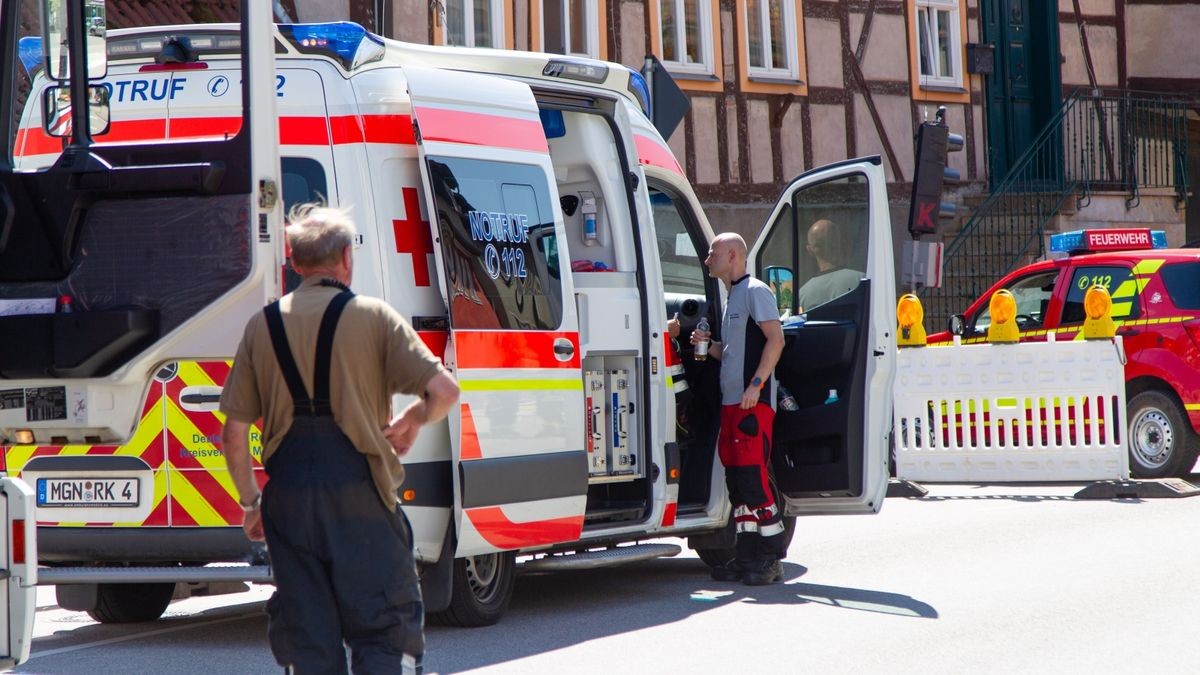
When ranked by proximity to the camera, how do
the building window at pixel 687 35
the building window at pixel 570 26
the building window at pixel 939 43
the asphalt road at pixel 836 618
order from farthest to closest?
the building window at pixel 939 43
the building window at pixel 687 35
the building window at pixel 570 26
the asphalt road at pixel 836 618

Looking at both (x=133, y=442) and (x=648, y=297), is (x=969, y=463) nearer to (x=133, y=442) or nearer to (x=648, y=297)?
(x=648, y=297)

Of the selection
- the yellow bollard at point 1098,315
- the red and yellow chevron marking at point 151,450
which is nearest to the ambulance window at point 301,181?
the red and yellow chevron marking at point 151,450

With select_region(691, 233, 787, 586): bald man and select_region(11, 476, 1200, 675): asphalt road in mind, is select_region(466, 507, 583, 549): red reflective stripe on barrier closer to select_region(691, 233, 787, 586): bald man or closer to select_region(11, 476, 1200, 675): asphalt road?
select_region(11, 476, 1200, 675): asphalt road

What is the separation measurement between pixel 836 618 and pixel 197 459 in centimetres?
294

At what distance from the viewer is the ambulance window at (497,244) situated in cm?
743

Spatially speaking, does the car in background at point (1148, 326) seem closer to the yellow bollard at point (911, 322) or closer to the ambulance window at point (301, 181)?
the yellow bollard at point (911, 322)

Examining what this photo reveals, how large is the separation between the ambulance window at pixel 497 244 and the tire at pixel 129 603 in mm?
2360

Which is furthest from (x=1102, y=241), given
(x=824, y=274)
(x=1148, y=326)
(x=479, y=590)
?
(x=479, y=590)

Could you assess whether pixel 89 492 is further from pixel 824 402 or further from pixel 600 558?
pixel 824 402

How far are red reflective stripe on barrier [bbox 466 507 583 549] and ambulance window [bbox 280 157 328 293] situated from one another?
125cm

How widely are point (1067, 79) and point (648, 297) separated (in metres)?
18.9

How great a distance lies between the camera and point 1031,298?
593 inches

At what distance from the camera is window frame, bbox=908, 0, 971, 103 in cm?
2388

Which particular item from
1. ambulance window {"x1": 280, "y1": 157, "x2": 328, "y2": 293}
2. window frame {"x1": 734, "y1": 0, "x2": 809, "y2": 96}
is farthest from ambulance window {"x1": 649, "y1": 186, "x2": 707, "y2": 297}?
window frame {"x1": 734, "y1": 0, "x2": 809, "y2": 96}
